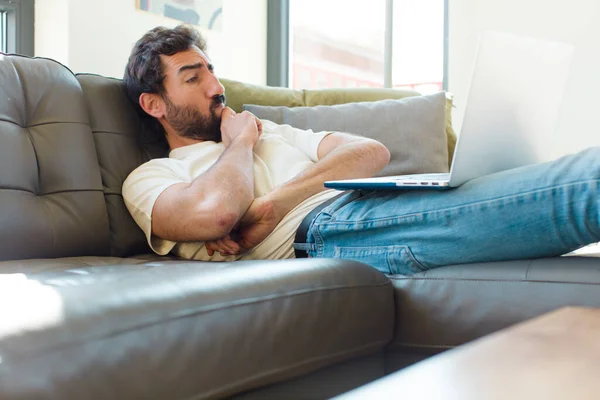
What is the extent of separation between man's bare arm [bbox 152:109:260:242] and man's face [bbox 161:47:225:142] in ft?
0.95

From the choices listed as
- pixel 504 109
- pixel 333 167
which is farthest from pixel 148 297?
pixel 333 167

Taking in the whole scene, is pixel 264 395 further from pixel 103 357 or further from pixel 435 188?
pixel 435 188

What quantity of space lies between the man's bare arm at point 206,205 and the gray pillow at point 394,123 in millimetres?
475

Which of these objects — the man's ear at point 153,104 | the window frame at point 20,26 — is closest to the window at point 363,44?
the window frame at point 20,26

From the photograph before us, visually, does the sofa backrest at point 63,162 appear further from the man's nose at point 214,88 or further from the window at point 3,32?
the window at point 3,32

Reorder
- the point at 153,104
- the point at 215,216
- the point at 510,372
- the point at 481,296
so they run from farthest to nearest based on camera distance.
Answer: the point at 153,104 < the point at 215,216 < the point at 481,296 < the point at 510,372

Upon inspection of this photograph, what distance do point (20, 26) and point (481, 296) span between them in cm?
250

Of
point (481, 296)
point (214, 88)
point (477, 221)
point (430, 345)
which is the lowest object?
point (430, 345)

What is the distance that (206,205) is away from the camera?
1.46m

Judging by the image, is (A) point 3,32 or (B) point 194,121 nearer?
(B) point 194,121

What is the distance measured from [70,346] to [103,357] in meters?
0.04

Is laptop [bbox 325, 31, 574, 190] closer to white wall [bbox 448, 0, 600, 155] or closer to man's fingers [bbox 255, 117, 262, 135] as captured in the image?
man's fingers [bbox 255, 117, 262, 135]

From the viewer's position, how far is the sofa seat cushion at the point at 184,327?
0.71m

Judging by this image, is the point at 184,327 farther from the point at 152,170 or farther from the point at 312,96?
the point at 312,96
